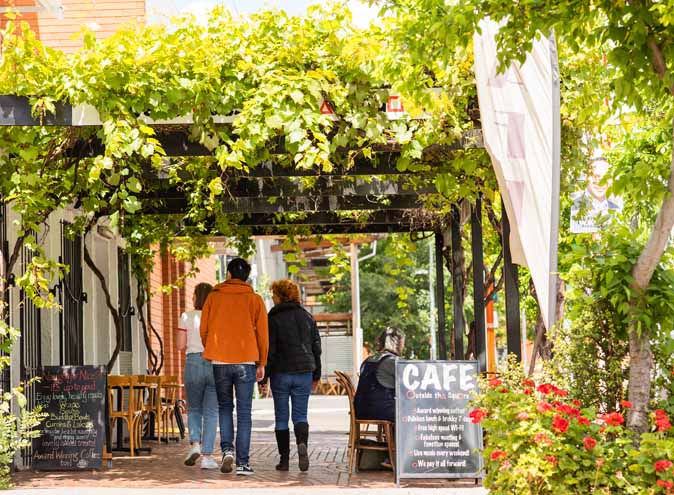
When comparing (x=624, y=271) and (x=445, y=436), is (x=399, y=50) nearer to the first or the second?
(x=624, y=271)

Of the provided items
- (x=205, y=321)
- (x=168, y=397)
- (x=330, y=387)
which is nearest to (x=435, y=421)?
(x=205, y=321)

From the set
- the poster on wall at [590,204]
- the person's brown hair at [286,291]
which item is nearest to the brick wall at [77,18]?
the person's brown hair at [286,291]

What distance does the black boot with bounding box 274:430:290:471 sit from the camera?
9977 mm

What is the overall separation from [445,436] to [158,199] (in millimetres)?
5497

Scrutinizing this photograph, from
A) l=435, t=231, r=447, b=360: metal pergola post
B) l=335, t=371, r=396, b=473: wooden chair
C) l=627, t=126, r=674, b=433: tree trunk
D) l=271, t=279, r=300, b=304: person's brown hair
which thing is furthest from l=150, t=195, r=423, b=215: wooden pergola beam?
l=627, t=126, r=674, b=433: tree trunk

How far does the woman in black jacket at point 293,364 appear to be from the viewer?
9.72 meters

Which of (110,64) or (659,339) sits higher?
(110,64)

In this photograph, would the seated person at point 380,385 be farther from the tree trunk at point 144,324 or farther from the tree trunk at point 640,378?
the tree trunk at point 144,324

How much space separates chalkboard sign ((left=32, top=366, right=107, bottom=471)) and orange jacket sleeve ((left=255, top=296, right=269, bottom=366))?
166 cm

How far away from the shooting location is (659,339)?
593cm

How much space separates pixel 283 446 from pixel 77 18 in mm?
6849

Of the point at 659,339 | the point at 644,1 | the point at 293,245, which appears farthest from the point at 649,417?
the point at 293,245

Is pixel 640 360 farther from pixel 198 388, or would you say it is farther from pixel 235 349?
pixel 198 388

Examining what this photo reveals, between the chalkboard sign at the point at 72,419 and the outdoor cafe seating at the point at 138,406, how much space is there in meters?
0.84
